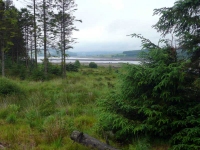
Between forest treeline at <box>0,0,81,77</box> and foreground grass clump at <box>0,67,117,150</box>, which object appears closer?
foreground grass clump at <box>0,67,117,150</box>

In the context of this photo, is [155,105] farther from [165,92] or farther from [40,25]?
[40,25]

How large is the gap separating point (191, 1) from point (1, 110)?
6.39 m

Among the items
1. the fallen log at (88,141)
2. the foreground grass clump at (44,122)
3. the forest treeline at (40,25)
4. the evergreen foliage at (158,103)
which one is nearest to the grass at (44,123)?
the foreground grass clump at (44,122)

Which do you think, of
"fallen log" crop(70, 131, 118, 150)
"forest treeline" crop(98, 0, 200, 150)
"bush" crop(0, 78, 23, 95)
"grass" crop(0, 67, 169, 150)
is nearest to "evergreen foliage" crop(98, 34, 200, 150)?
"forest treeline" crop(98, 0, 200, 150)

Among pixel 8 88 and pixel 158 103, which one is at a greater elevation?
pixel 158 103

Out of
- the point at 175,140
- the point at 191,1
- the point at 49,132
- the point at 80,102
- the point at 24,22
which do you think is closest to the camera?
the point at 175,140

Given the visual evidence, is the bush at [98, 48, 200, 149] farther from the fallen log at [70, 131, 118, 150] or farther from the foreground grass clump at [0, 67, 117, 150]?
the foreground grass clump at [0, 67, 117, 150]

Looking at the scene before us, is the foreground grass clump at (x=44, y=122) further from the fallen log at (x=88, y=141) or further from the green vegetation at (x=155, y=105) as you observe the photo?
the fallen log at (x=88, y=141)

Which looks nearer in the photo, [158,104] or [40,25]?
[158,104]

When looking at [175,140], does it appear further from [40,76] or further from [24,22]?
[24,22]

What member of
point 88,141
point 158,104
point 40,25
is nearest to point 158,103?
point 158,104

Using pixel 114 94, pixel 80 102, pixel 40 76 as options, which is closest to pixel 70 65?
pixel 40 76

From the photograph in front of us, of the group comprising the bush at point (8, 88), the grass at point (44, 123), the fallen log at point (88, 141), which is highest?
the bush at point (8, 88)

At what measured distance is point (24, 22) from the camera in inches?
1171
